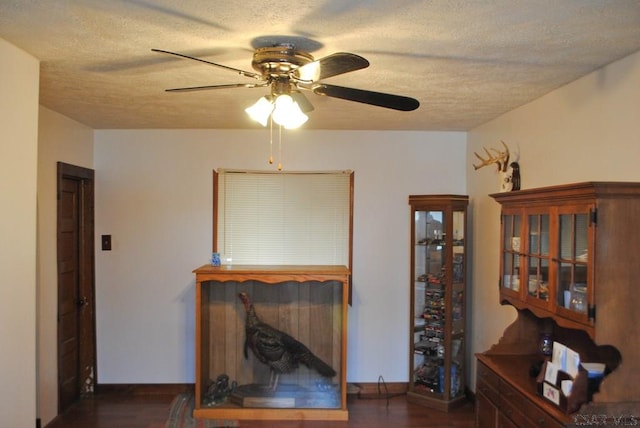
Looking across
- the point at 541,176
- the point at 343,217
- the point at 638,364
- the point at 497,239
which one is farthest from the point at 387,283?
the point at 638,364

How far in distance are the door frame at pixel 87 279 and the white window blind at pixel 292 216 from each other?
4.08 feet

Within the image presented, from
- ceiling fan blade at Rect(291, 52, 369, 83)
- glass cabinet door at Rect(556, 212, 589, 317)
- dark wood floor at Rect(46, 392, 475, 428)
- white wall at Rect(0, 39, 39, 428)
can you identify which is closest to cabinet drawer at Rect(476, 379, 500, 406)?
glass cabinet door at Rect(556, 212, 589, 317)

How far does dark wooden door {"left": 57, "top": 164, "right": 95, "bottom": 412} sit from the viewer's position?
3.74m

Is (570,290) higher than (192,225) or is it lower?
lower

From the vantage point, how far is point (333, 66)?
1.81 meters

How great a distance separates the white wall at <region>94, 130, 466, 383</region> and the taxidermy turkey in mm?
478

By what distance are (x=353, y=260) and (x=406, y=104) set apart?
8.15ft

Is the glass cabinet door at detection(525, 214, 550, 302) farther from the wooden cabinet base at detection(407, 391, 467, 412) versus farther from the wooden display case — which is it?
the wooden cabinet base at detection(407, 391, 467, 412)

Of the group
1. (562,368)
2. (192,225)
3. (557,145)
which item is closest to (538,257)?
(562,368)

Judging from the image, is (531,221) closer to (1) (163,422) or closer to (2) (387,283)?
(2) (387,283)

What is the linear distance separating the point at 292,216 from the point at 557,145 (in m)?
2.32

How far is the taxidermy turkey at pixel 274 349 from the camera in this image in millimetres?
3986

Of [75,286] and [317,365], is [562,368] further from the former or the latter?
[75,286]

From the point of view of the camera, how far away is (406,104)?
201 cm
